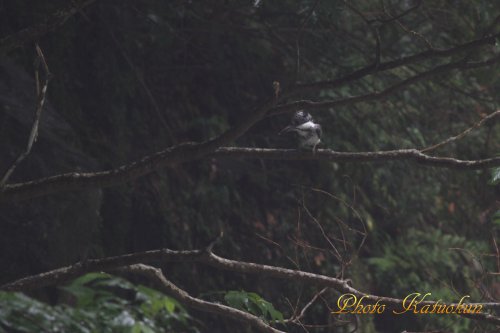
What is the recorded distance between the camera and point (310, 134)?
4.76 m

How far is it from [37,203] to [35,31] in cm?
A: 130

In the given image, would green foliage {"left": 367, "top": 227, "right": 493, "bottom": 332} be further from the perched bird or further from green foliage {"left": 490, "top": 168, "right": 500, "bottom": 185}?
green foliage {"left": 490, "top": 168, "right": 500, "bottom": 185}

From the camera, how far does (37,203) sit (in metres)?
4.23

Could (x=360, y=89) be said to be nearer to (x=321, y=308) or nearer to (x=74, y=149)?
(x=321, y=308)

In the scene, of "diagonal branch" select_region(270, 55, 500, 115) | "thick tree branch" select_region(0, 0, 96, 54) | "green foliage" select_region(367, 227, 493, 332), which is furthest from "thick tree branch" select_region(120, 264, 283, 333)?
"green foliage" select_region(367, 227, 493, 332)

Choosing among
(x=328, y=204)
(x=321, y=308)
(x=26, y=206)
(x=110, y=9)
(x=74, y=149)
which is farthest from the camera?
(x=328, y=204)

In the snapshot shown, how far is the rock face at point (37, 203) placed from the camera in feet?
13.7

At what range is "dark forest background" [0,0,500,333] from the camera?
4523 mm

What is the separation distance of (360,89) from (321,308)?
71.2 inches

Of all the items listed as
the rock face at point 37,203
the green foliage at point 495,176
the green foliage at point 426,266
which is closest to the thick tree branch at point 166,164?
the green foliage at point 495,176

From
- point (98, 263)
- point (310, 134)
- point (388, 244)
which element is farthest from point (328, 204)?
point (98, 263)

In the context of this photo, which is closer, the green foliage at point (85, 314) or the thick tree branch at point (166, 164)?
the green foliage at point (85, 314)

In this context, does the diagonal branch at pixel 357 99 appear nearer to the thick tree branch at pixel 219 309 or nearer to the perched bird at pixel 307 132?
the thick tree branch at pixel 219 309

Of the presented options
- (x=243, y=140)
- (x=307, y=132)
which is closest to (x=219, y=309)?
(x=307, y=132)
